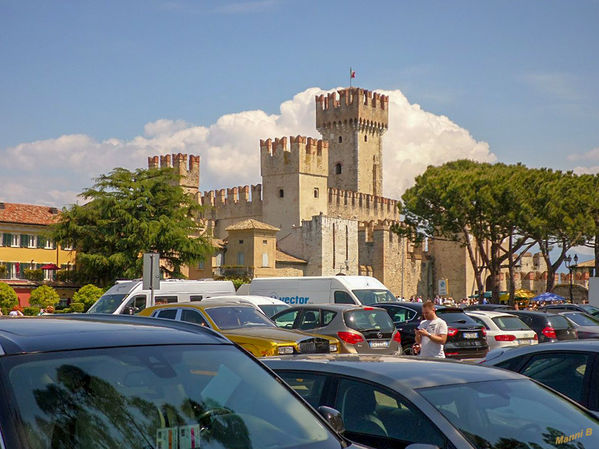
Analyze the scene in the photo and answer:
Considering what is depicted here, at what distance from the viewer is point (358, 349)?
57.2 feet

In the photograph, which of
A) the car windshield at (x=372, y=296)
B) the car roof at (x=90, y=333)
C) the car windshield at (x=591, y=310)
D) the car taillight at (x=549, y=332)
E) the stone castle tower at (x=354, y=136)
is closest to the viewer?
the car roof at (x=90, y=333)

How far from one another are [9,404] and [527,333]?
17.9 m

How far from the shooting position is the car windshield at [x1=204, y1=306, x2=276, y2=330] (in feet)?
54.5

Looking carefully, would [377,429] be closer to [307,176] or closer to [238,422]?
[238,422]

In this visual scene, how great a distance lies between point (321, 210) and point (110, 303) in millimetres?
64230

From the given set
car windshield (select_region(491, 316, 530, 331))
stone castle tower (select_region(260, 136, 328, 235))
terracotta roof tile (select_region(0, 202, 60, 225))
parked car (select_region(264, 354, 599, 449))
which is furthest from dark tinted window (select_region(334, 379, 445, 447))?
stone castle tower (select_region(260, 136, 328, 235))

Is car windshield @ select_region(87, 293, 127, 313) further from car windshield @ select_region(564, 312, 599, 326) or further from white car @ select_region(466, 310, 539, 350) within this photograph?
car windshield @ select_region(564, 312, 599, 326)

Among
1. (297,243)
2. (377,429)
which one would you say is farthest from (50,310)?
(297,243)

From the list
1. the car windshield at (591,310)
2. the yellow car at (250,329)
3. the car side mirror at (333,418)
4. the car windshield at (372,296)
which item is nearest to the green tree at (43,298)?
the car windshield at (372,296)

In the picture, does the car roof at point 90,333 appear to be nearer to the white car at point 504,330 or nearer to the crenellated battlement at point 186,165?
the white car at point 504,330

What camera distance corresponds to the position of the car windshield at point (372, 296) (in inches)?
1131

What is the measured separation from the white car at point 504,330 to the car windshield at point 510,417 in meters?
14.5

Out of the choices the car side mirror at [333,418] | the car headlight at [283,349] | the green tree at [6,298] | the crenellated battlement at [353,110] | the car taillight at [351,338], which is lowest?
the car headlight at [283,349]

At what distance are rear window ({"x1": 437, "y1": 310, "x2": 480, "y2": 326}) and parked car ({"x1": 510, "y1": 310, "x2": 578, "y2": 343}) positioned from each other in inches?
96.3
